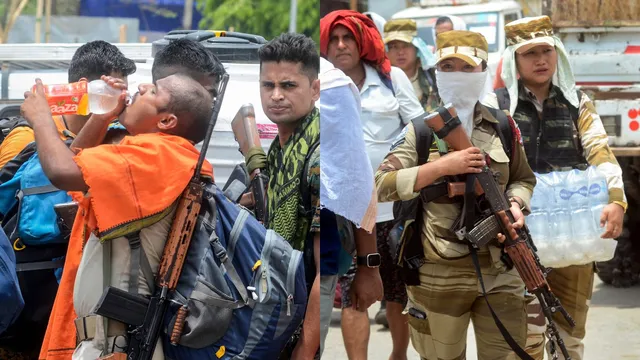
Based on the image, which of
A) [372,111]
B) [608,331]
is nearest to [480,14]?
[608,331]

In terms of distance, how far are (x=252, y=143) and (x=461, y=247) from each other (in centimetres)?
127

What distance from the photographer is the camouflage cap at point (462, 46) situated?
12.2 feet

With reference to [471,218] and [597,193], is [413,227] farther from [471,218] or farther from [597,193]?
[597,193]

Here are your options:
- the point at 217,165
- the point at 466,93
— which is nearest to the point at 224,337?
the point at 217,165

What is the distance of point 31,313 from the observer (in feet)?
10.9

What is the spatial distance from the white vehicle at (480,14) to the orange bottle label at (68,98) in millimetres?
9062

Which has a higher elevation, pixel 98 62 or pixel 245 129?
pixel 98 62

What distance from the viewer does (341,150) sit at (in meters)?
2.55

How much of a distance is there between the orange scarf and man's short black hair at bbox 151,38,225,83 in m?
0.21

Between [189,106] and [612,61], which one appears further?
[612,61]

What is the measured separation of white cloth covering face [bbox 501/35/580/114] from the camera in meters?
4.34

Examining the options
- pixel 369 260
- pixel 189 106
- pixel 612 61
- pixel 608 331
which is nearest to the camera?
pixel 189 106

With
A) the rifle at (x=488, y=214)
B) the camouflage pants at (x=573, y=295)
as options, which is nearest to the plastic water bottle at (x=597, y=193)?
the camouflage pants at (x=573, y=295)

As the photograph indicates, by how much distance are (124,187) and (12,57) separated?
130 centimetres
